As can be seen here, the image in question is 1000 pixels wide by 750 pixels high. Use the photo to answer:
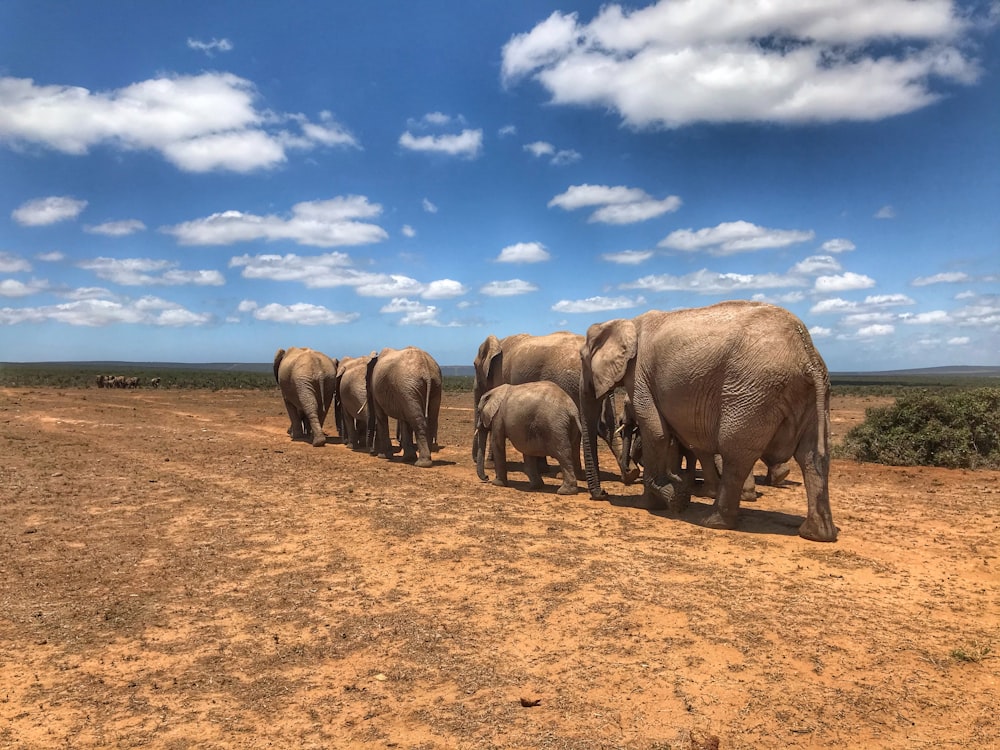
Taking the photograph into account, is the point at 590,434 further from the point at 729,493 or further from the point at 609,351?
the point at 729,493

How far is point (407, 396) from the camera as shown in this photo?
14141 millimetres

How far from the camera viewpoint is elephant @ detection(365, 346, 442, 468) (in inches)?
558

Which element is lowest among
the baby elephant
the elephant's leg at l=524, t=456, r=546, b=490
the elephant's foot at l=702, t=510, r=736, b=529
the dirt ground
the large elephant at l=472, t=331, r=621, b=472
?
→ the dirt ground

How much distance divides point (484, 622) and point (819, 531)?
4826 mm

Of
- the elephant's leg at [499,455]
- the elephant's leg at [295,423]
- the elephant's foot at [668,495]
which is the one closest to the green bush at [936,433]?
the elephant's foot at [668,495]

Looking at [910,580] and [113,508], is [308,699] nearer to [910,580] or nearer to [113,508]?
[910,580]

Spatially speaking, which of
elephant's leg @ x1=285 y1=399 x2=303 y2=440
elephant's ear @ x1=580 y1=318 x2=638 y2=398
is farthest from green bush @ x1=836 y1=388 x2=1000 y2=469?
elephant's leg @ x1=285 y1=399 x2=303 y2=440

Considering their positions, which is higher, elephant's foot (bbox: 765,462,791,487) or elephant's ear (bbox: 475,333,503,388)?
elephant's ear (bbox: 475,333,503,388)

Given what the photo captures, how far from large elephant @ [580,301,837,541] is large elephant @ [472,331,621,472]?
2453mm

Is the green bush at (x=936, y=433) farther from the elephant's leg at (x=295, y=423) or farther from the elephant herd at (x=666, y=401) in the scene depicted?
the elephant's leg at (x=295, y=423)

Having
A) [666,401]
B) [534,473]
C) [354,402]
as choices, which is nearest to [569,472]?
[534,473]

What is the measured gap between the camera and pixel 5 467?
40.3 feet

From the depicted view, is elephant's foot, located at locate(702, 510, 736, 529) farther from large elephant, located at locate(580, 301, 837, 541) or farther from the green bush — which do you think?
the green bush

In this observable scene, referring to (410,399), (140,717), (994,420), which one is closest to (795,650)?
(140,717)
